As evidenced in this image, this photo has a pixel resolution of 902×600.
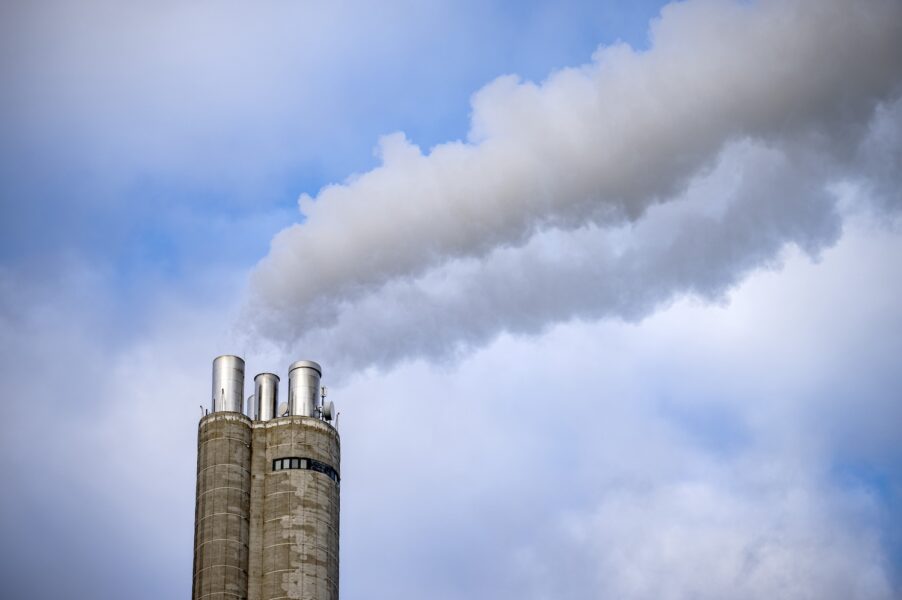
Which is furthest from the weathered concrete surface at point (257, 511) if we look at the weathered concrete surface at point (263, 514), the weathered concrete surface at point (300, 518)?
the weathered concrete surface at point (300, 518)

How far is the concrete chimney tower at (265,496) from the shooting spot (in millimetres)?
137125

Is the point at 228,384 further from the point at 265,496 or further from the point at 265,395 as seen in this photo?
the point at 265,496

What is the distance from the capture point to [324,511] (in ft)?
461

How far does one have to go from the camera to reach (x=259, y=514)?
459 ft

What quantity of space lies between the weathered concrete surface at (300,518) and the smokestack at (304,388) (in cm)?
167

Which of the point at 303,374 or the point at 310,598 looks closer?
the point at 310,598

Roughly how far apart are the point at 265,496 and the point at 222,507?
3.60 meters

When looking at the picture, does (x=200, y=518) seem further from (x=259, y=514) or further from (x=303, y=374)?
(x=303, y=374)

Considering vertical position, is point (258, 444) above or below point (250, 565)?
above

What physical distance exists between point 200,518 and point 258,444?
23.8 ft

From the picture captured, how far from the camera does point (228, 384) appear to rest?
145m

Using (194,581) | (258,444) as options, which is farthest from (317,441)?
(194,581)

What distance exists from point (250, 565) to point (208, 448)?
31.0 feet

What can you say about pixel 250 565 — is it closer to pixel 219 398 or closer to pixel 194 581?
pixel 194 581
